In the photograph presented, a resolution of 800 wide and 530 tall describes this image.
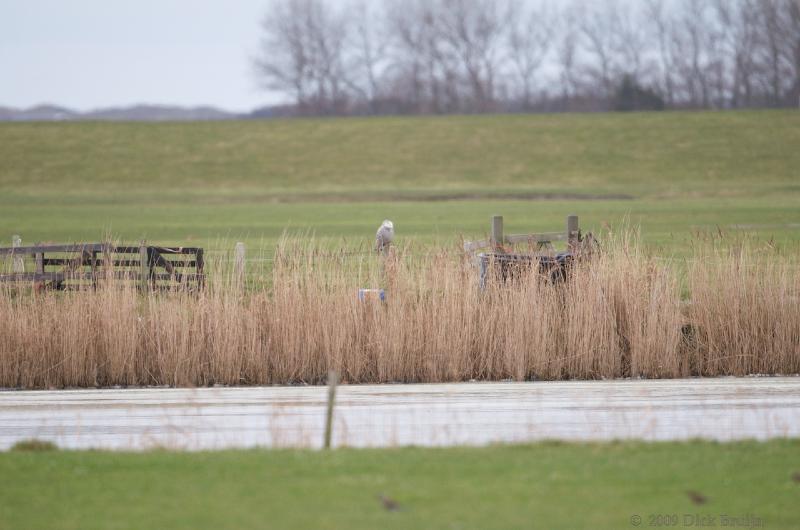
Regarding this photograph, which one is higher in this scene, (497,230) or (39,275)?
(497,230)

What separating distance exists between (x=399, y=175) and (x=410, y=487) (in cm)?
5585

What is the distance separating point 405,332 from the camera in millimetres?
14125

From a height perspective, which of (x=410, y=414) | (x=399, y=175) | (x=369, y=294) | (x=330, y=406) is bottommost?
(x=410, y=414)

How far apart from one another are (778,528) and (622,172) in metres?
55.6

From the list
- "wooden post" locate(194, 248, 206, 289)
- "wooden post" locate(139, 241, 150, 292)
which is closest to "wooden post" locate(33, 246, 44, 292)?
"wooden post" locate(139, 241, 150, 292)

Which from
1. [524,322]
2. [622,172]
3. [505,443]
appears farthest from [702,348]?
[622,172]

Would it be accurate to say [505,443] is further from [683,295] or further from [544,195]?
[544,195]

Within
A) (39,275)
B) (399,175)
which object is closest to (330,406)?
(39,275)

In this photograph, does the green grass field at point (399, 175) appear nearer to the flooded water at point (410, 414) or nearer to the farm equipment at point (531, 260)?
the farm equipment at point (531, 260)

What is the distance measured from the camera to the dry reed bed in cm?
1417

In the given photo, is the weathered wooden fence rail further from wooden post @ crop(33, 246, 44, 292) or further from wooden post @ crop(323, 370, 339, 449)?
wooden post @ crop(323, 370, 339, 449)

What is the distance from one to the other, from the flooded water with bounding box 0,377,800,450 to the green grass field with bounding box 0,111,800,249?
15.1 m

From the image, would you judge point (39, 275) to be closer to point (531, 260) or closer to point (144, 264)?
point (144, 264)

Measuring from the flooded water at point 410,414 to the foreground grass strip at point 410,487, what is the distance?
0.93m
